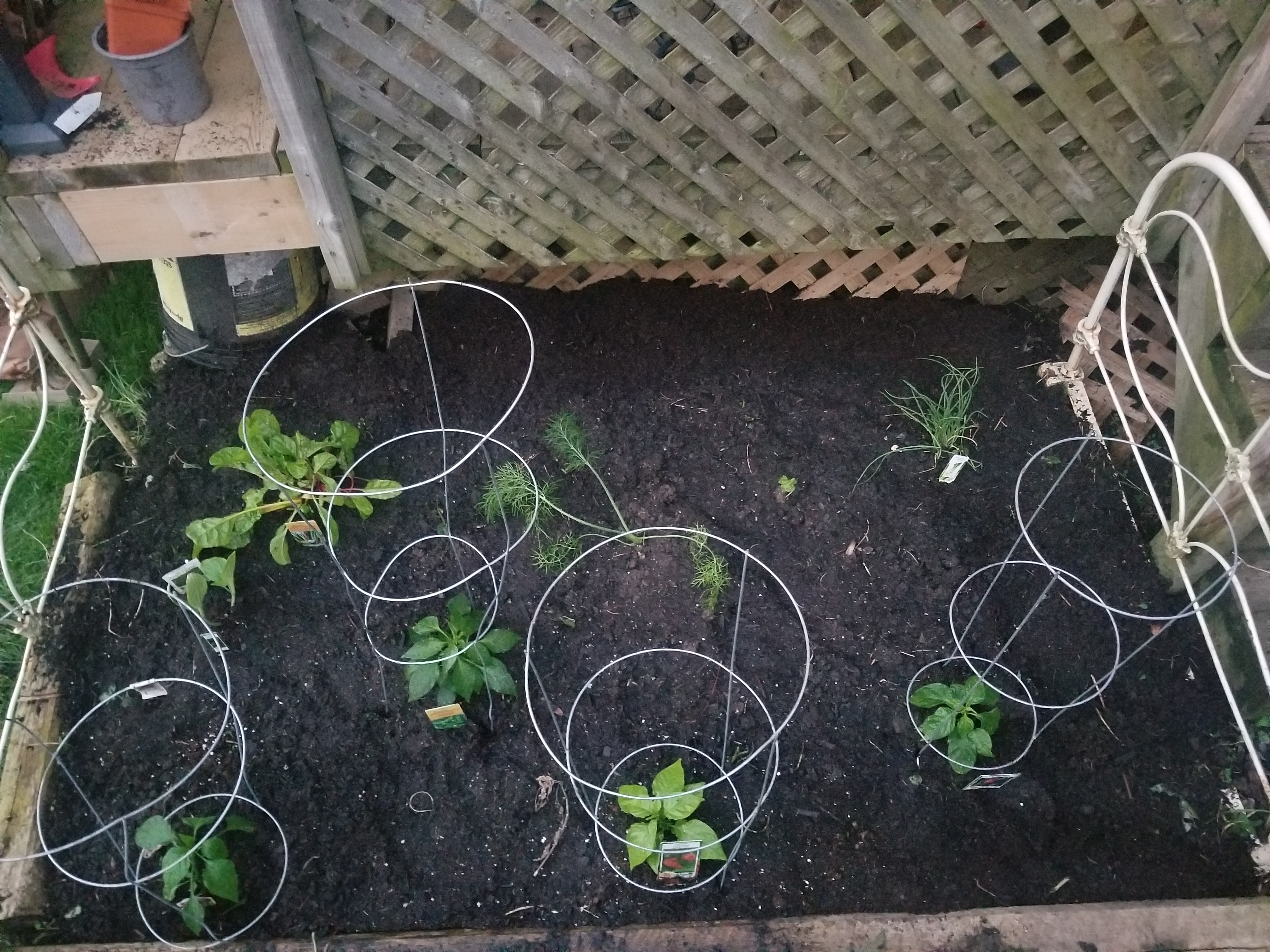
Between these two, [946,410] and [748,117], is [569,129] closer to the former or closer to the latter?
[748,117]

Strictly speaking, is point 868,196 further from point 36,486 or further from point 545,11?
point 36,486

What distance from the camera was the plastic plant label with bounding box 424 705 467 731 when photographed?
6.65 feet

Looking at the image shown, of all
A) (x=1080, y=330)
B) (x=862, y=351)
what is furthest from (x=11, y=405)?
(x=1080, y=330)

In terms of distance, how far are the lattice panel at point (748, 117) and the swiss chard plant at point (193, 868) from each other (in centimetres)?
166

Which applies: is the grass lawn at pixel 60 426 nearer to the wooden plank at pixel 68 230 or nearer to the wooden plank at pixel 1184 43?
the wooden plank at pixel 68 230

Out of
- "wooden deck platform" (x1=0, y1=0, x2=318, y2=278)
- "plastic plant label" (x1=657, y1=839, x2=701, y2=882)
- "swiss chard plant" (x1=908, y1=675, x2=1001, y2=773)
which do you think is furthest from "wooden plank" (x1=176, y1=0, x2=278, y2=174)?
"swiss chard plant" (x1=908, y1=675, x2=1001, y2=773)

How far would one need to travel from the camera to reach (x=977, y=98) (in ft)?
7.66

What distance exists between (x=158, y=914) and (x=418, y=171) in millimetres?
1904

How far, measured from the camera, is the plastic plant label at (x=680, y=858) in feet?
5.94

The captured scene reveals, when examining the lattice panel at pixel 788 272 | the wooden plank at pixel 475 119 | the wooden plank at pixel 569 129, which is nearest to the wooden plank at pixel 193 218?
the wooden plank at pixel 475 119

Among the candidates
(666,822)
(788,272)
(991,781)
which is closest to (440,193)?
(788,272)

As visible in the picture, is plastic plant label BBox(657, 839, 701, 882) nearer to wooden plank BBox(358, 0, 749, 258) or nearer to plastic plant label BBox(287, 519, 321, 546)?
plastic plant label BBox(287, 519, 321, 546)

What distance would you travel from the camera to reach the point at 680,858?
1.87m

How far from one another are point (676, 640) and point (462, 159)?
1.40 meters
